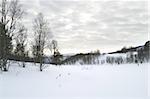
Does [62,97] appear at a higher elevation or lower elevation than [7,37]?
lower

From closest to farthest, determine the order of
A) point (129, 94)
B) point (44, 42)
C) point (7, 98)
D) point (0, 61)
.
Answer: point (7, 98) → point (129, 94) → point (0, 61) → point (44, 42)

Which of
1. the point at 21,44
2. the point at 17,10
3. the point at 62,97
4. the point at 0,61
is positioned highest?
→ the point at 17,10

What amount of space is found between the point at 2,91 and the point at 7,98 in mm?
1735

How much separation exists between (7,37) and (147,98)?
1176cm

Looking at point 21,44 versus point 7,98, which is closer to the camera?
point 7,98

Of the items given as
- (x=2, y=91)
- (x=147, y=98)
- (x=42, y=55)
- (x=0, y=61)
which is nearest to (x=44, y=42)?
(x=42, y=55)

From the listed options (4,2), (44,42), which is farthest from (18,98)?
(44,42)

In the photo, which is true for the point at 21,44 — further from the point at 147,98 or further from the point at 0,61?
the point at 147,98

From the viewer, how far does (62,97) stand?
980cm

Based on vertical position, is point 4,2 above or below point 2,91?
above

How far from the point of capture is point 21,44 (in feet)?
77.8

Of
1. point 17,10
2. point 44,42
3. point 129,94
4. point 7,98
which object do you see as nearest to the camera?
point 7,98

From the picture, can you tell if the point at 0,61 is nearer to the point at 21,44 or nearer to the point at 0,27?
the point at 0,27

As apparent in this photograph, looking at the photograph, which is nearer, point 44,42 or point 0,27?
point 0,27
